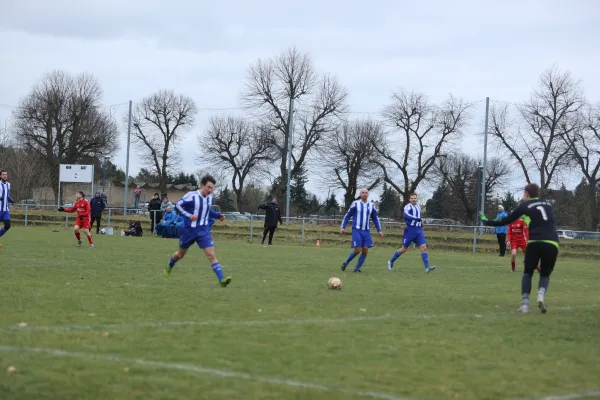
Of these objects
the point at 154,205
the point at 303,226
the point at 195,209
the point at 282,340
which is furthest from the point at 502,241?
Answer: the point at 282,340

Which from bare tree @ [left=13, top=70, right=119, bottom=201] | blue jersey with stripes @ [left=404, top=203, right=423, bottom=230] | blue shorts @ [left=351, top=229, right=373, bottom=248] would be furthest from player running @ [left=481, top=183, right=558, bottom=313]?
bare tree @ [left=13, top=70, right=119, bottom=201]

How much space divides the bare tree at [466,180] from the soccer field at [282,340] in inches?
2273

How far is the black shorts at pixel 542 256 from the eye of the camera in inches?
426

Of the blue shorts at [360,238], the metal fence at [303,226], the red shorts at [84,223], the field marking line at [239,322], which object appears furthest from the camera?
the metal fence at [303,226]

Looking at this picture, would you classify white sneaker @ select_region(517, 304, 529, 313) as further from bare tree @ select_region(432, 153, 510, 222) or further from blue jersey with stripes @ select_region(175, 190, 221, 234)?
bare tree @ select_region(432, 153, 510, 222)

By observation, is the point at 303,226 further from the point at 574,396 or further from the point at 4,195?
the point at 574,396

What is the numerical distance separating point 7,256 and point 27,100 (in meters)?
50.5

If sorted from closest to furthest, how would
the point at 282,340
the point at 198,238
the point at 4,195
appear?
the point at 282,340 < the point at 198,238 < the point at 4,195

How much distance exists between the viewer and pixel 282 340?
773 cm

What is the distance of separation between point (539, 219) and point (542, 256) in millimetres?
528

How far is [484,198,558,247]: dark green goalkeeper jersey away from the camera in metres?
10.9

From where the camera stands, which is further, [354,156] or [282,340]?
[354,156]

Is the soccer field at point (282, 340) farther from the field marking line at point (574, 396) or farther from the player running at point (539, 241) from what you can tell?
the player running at point (539, 241)

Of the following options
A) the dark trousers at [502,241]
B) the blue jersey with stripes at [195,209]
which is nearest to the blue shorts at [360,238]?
the blue jersey with stripes at [195,209]
